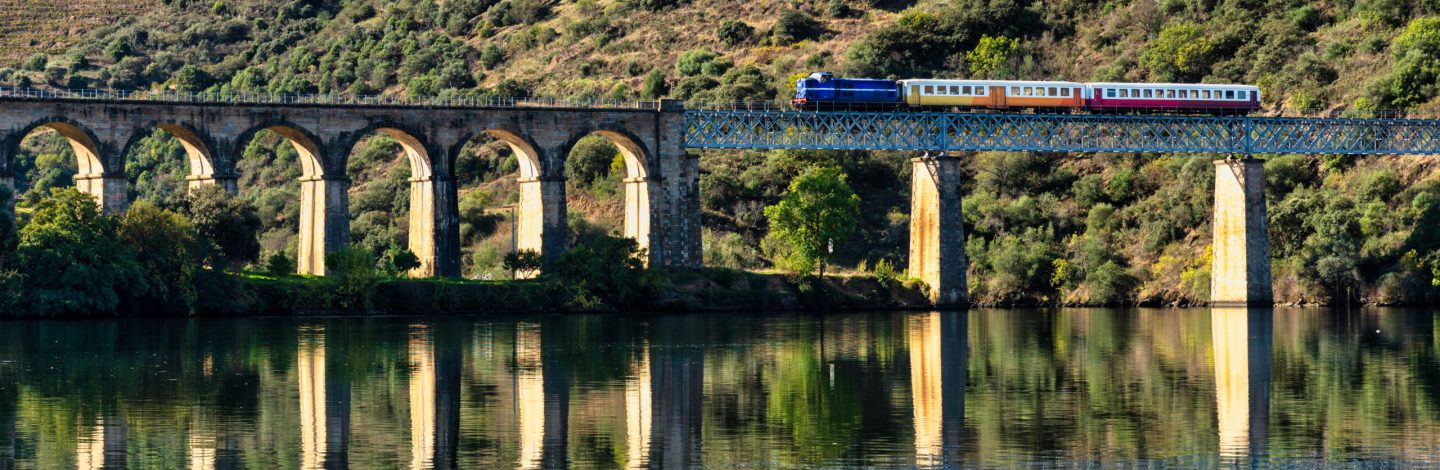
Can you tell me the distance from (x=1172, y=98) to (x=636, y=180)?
25.7 metres

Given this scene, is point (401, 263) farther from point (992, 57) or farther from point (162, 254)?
point (992, 57)

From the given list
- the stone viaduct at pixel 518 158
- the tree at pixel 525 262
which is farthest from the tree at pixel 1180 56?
the tree at pixel 525 262

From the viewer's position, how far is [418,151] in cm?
9719

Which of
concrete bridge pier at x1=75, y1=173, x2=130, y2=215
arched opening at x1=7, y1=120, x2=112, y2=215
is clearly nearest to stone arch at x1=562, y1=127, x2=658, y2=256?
concrete bridge pier at x1=75, y1=173, x2=130, y2=215

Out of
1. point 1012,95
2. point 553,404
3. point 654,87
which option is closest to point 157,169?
point 654,87

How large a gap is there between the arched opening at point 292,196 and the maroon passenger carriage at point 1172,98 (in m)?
35.6

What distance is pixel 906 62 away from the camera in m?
136

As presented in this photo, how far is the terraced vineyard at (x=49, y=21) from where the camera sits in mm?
151875

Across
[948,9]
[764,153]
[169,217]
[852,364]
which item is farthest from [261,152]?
[852,364]

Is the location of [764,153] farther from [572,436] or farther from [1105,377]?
[572,436]

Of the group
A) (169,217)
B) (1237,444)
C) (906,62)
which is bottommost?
(1237,444)

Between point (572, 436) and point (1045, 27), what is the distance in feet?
328

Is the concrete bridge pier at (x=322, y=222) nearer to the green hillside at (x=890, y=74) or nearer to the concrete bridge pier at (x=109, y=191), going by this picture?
the concrete bridge pier at (x=109, y=191)

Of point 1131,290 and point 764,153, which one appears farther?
point 764,153
